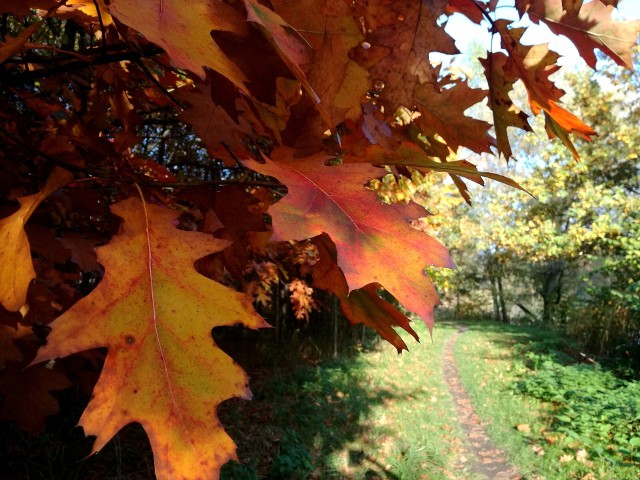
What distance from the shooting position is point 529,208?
15859 mm

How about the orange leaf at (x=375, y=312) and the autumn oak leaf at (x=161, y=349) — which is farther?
the orange leaf at (x=375, y=312)

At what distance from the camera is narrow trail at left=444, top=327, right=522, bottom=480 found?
5.34 metres

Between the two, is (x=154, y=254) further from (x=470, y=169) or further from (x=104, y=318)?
(x=470, y=169)

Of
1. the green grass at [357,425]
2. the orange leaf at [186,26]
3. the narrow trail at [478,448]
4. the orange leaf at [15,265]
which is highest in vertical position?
the orange leaf at [186,26]

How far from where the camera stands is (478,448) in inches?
241

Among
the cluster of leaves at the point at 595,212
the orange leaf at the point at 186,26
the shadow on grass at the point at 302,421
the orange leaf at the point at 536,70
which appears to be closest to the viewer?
the orange leaf at the point at 186,26

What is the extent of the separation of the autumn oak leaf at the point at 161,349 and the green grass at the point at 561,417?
564 centimetres

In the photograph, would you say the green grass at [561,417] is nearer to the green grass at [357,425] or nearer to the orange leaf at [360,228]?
the green grass at [357,425]

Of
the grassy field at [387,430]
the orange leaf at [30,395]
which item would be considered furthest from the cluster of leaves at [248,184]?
the grassy field at [387,430]

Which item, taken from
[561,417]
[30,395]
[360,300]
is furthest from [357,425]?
[360,300]

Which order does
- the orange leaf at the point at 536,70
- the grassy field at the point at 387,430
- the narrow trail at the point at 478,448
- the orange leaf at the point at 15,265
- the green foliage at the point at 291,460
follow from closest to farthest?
the orange leaf at the point at 15,265 → the orange leaf at the point at 536,70 → the grassy field at the point at 387,430 → the green foliage at the point at 291,460 → the narrow trail at the point at 478,448

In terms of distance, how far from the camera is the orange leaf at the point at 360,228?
0.50 metres

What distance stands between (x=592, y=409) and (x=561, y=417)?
51 centimetres

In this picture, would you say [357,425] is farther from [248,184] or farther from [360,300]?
[248,184]
